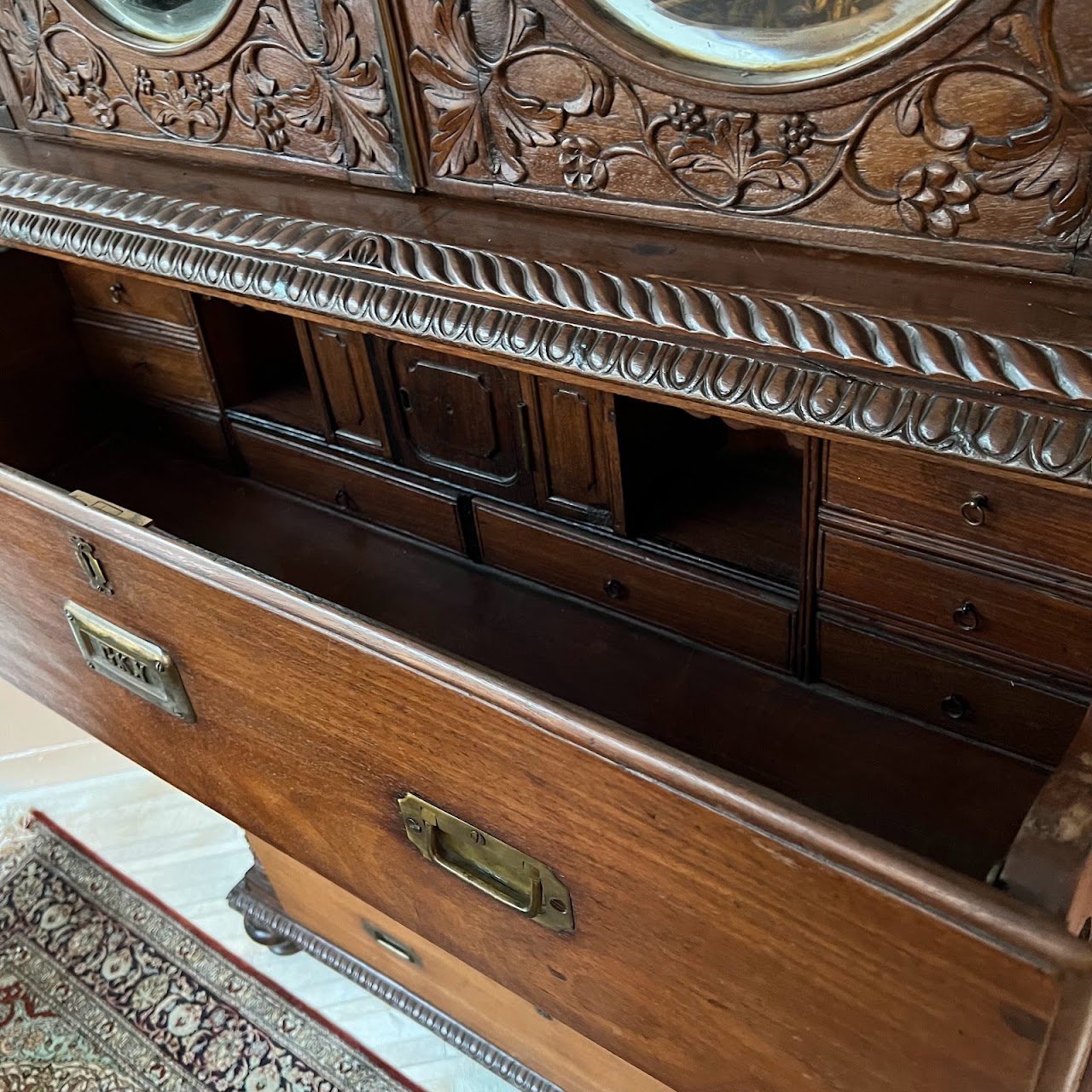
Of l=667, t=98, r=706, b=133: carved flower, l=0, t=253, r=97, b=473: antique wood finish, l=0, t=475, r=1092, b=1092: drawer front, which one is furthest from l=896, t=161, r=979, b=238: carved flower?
l=0, t=253, r=97, b=473: antique wood finish

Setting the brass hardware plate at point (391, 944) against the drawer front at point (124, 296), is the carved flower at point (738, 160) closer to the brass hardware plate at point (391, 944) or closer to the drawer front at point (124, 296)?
the drawer front at point (124, 296)

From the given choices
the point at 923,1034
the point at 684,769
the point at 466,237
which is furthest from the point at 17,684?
the point at 923,1034

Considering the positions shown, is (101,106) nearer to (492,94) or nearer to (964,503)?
(492,94)

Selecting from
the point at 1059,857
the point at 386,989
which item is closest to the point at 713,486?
the point at 1059,857

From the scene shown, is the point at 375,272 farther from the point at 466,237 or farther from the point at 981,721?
the point at 981,721

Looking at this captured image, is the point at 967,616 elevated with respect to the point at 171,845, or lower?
elevated

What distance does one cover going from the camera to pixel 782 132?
2.24ft

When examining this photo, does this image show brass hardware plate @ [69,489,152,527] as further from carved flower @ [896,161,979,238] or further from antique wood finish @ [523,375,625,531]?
carved flower @ [896,161,979,238]

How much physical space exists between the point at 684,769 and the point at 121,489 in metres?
0.99

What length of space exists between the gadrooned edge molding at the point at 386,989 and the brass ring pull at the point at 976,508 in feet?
2.51

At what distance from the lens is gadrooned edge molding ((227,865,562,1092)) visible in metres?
1.18

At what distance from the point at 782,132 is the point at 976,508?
11.5 inches

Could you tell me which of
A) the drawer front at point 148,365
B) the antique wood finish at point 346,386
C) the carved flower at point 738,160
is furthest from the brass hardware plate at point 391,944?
the carved flower at point 738,160

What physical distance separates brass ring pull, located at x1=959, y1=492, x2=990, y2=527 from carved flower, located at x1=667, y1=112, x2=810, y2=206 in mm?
250
